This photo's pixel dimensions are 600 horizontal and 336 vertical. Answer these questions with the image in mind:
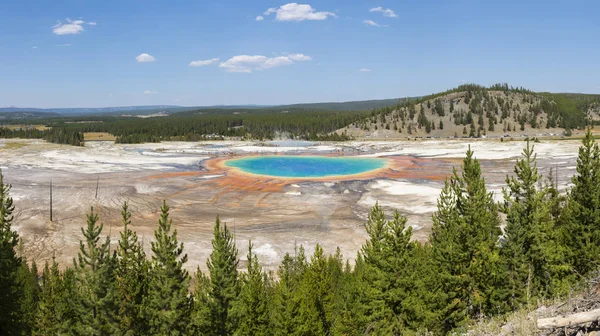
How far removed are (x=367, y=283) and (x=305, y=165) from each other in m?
77.6

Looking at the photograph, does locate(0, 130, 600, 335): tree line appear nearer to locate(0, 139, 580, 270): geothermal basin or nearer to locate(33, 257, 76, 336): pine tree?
locate(33, 257, 76, 336): pine tree

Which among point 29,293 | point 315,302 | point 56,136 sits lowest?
point 29,293

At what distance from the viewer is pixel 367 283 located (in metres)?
24.4

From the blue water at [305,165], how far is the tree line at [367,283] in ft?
187

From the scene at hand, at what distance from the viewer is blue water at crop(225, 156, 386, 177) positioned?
3479 inches

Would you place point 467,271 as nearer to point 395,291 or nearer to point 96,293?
point 395,291

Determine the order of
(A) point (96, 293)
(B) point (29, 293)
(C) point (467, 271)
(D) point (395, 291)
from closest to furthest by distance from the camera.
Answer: (D) point (395, 291) → (A) point (96, 293) → (C) point (467, 271) → (B) point (29, 293)

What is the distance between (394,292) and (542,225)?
11.7 meters

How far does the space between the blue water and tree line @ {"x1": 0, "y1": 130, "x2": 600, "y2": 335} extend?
57.1 metres

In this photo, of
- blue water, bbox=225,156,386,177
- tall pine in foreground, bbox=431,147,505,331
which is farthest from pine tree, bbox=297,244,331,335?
blue water, bbox=225,156,386,177

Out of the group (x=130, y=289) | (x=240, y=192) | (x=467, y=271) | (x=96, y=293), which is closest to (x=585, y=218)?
(x=467, y=271)

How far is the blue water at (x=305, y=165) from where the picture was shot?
88375mm

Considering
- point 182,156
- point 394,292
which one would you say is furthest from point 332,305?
point 182,156

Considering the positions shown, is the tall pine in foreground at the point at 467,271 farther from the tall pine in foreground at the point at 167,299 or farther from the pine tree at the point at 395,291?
the tall pine in foreground at the point at 167,299
